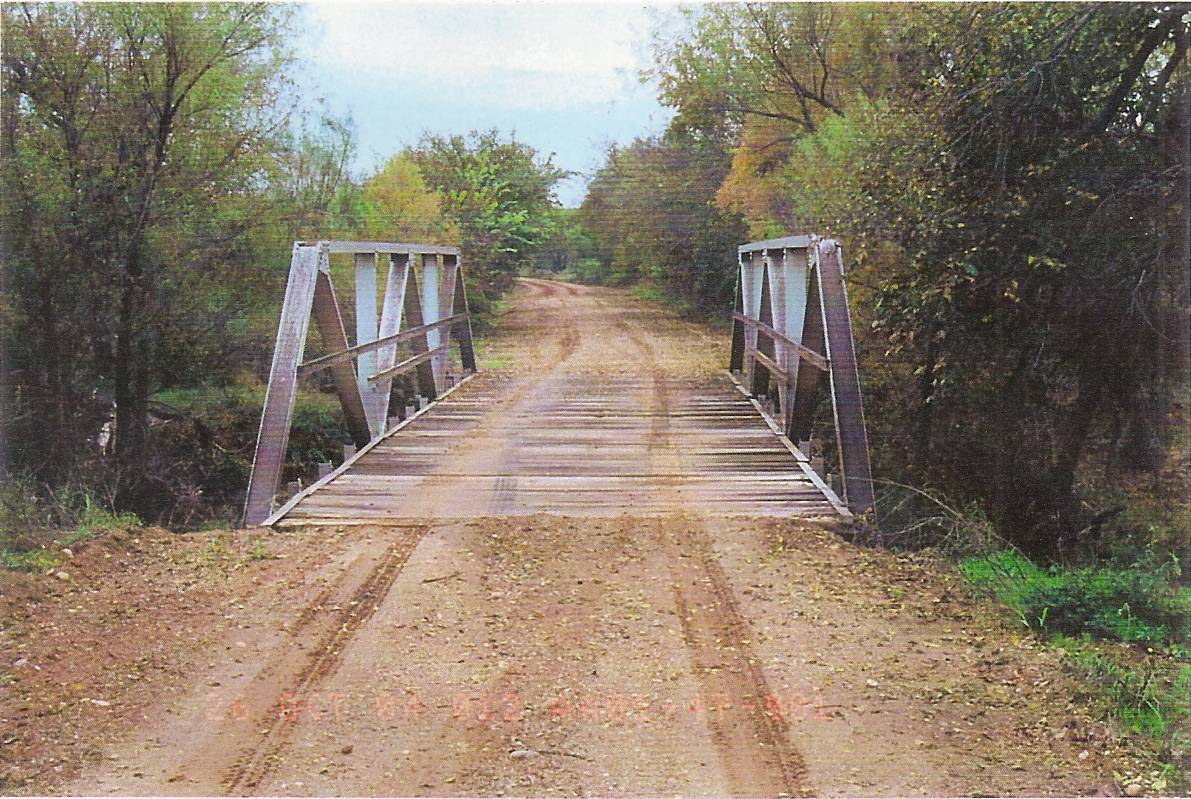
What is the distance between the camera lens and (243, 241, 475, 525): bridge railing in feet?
17.3

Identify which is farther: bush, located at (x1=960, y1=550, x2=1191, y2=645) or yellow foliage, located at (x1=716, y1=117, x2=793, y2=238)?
yellow foliage, located at (x1=716, y1=117, x2=793, y2=238)

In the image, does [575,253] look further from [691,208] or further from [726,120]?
[726,120]

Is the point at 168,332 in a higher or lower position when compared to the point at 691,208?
lower

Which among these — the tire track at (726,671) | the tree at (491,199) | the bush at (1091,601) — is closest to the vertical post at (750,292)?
the tire track at (726,671)

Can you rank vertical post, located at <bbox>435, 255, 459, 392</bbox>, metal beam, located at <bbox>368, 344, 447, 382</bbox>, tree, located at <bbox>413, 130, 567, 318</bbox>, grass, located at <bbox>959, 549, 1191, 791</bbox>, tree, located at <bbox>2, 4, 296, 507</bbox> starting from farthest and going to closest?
tree, located at <bbox>413, 130, 567, 318</bbox>
tree, located at <bbox>2, 4, 296, 507</bbox>
vertical post, located at <bbox>435, 255, 459, 392</bbox>
metal beam, located at <bbox>368, 344, 447, 382</bbox>
grass, located at <bbox>959, 549, 1191, 791</bbox>

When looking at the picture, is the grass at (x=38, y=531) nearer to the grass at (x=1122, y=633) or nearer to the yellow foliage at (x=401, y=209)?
the grass at (x=1122, y=633)

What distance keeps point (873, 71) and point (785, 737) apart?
9.62m

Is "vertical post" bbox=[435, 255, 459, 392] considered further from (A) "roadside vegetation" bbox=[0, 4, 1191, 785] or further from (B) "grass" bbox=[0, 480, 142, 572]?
(B) "grass" bbox=[0, 480, 142, 572]

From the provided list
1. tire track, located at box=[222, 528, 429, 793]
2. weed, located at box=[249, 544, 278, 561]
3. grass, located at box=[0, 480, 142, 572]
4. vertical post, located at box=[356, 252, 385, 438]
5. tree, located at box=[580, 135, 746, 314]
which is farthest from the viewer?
tree, located at box=[580, 135, 746, 314]

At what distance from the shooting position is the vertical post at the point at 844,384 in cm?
521

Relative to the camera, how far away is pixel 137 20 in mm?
10555

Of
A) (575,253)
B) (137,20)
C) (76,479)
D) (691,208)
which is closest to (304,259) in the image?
(76,479)

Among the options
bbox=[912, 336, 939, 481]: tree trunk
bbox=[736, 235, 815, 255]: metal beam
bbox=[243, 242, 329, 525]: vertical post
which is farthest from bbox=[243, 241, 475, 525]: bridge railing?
bbox=[912, 336, 939, 481]: tree trunk

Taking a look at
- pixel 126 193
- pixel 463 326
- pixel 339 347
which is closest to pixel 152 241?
pixel 126 193
